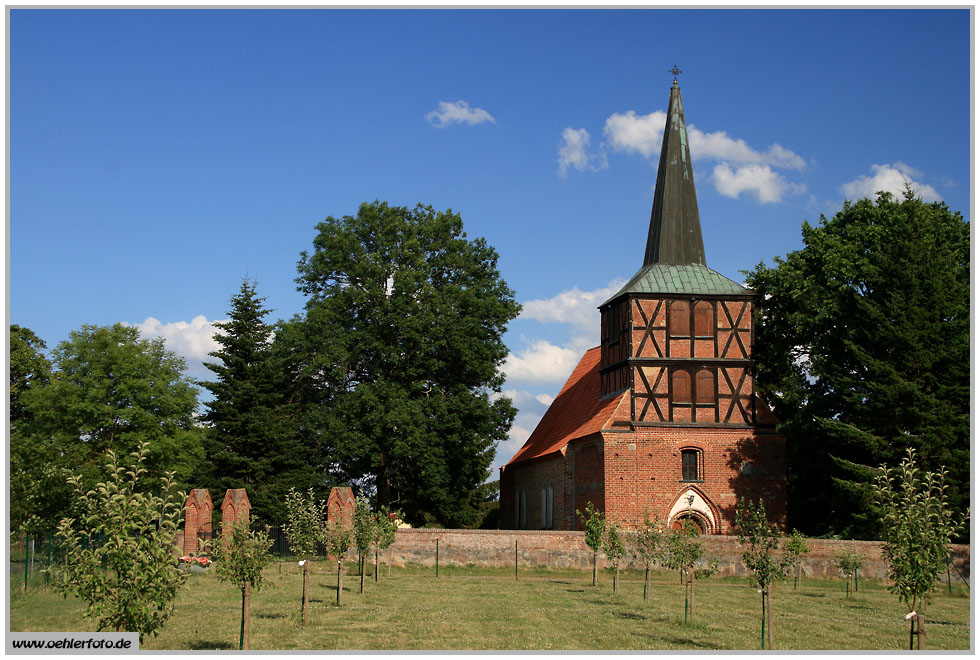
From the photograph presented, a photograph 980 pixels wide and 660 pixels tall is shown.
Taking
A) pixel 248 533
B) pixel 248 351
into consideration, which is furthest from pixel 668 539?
pixel 248 351

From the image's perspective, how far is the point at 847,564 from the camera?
26.8 m

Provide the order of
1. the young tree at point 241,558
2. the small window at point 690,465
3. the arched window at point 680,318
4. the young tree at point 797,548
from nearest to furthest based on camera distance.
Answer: the young tree at point 241,558, the young tree at point 797,548, the small window at point 690,465, the arched window at point 680,318

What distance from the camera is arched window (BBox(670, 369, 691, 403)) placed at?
32.7m

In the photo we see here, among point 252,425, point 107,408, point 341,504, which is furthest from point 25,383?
point 341,504

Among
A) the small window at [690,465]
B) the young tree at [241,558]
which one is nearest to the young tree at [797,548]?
the small window at [690,465]

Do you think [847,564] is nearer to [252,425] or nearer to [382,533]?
[382,533]

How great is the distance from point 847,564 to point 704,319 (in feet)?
30.6

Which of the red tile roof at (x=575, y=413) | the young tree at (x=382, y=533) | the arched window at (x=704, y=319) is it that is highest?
the arched window at (x=704, y=319)

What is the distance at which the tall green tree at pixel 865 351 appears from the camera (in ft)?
92.0

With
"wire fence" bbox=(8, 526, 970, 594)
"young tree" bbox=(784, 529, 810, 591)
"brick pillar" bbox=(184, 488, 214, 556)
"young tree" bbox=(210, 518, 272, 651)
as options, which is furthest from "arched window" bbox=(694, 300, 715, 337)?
"young tree" bbox=(210, 518, 272, 651)

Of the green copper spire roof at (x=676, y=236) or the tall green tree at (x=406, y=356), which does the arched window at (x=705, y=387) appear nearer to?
the green copper spire roof at (x=676, y=236)

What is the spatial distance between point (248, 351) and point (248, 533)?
78.2 feet

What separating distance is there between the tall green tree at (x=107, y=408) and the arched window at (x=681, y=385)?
65.2 ft

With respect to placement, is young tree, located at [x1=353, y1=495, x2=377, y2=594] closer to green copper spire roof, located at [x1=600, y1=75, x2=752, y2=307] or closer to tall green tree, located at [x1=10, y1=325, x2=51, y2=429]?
green copper spire roof, located at [x1=600, y1=75, x2=752, y2=307]
